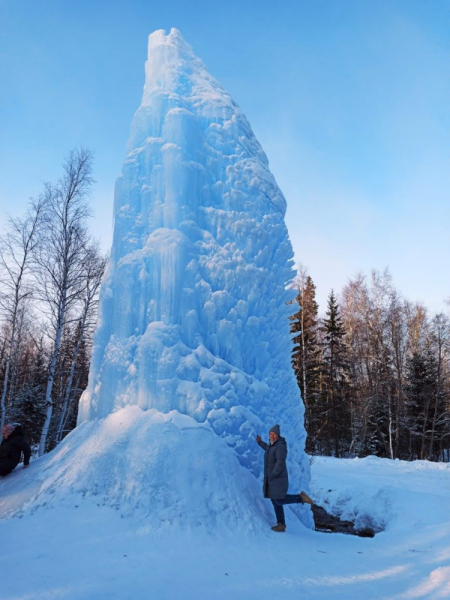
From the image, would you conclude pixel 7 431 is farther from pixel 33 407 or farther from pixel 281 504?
pixel 33 407

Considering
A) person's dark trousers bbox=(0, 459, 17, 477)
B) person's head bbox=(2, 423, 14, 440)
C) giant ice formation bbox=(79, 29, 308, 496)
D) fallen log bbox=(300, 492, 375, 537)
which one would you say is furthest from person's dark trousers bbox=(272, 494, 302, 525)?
person's head bbox=(2, 423, 14, 440)

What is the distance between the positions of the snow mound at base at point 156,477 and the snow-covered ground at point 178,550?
18 millimetres

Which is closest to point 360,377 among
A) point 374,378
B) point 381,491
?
point 374,378

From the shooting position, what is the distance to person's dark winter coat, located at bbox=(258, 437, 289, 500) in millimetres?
4504

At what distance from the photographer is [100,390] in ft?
18.0

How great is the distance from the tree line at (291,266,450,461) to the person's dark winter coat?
509 inches

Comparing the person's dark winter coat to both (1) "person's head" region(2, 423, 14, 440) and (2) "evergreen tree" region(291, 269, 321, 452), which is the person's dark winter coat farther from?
(2) "evergreen tree" region(291, 269, 321, 452)

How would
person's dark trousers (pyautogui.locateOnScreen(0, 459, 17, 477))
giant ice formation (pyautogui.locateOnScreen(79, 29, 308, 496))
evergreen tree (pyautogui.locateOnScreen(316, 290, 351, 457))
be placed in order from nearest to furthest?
1. giant ice formation (pyautogui.locateOnScreen(79, 29, 308, 496))
2. person's dark trousers (pyautogui.locateOnScreen(0, 459, 17, 477))
3. evergreen tree (pyautogui.locateOnScreen(316, 290, 351, 457))

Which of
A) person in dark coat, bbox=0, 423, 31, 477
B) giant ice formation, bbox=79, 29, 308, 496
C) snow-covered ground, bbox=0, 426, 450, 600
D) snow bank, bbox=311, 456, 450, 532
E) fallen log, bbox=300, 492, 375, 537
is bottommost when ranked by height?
fallen log, bbox=300, 492, 375, 537

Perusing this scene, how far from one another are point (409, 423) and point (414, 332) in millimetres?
5132

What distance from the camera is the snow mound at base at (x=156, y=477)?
13.7 feet

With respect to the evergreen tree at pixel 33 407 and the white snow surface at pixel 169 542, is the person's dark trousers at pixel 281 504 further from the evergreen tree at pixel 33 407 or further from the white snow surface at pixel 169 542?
the evergreen tree at pixel 33 407

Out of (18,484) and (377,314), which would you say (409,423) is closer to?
(377,314)

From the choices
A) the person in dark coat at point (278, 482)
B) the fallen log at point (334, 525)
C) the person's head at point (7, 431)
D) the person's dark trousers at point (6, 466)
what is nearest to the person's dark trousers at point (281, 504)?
the person in dark coat at point (278, 482)
